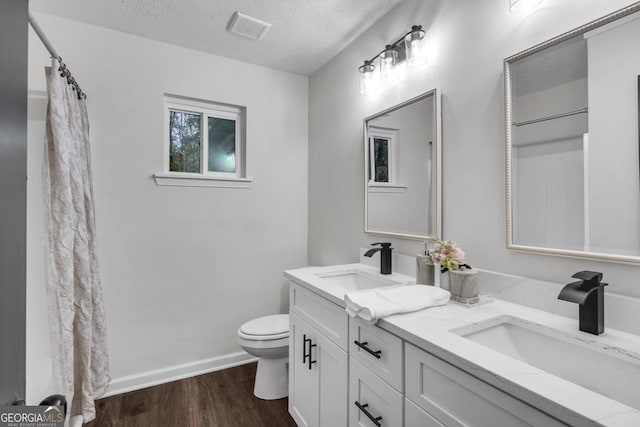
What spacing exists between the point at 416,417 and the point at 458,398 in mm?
188

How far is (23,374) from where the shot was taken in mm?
577

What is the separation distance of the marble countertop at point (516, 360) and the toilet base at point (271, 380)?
39.4 inches

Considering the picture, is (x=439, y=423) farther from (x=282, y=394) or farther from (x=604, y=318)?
(x=282, y=394)

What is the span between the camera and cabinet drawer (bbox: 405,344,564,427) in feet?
2.19

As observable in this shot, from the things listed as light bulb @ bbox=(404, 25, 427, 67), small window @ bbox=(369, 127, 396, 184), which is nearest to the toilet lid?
small window @ bbox=(369, 127, 396, 184)

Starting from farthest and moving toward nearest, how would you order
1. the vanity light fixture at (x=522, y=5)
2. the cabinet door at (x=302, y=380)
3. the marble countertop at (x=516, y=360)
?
the cabinet door at (x=302, y=380), the vanity light fixture at (x=522, y=5), the marble countertop at (x=516, y=360)

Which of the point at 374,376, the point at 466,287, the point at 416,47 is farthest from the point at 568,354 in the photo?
the point at 416,47

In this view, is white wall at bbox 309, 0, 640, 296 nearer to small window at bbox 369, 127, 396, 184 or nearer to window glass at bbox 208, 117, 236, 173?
small window at bbox 369, 127, 396, 184

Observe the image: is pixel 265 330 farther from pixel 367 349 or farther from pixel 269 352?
pixel 367 349

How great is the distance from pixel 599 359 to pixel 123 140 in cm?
260

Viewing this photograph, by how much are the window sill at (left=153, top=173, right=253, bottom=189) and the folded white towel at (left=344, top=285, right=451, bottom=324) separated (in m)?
1.60

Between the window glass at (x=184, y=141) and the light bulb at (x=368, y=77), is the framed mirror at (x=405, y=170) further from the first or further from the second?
the window glass at (x=184, y=141)

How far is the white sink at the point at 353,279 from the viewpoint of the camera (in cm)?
172

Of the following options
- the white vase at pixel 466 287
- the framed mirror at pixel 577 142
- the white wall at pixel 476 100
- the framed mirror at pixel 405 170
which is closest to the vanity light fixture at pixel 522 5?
the white wall at pixel 476 100
